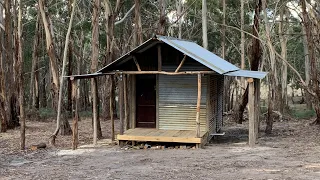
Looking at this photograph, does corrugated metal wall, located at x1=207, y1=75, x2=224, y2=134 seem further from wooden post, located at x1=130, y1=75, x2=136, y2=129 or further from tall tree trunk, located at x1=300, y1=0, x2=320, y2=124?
tall tree trunk, located at x1=300, y1=0, x2=320, y2=124

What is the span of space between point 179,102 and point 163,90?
74 cm

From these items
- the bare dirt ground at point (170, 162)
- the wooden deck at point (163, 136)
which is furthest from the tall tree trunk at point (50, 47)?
the wooden deck at point (163, 136)

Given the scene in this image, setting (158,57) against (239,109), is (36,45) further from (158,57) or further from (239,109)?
(158,57)

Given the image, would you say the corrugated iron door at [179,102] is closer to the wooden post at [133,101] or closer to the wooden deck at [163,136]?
the wooden deck at [163,136]

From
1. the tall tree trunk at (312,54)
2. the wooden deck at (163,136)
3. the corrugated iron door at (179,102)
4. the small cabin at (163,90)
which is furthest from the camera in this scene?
the tall tree trunk at (312,54)

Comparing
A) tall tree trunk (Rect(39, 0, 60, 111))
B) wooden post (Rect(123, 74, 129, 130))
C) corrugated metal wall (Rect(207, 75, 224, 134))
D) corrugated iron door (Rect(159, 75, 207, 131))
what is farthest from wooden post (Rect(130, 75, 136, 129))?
tall tree trunk (Rect(39, 0, 60, 111))

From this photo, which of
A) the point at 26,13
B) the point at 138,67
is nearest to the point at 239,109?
the point at 138,67

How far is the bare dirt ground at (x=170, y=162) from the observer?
9.59m

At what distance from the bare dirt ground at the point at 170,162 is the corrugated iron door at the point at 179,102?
1522mm

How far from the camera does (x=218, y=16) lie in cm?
3161

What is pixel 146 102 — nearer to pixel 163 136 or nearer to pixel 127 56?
pixel 127 56

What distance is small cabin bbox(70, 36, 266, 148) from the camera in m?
14.6

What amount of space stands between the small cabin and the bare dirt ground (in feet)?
5.00

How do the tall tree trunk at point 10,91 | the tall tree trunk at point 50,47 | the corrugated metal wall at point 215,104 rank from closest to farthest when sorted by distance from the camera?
1. the corrugated metal wall at point 215,104
2. the tall tree trunk at point 50,47
3. the tall tree trunk at point 10,91
